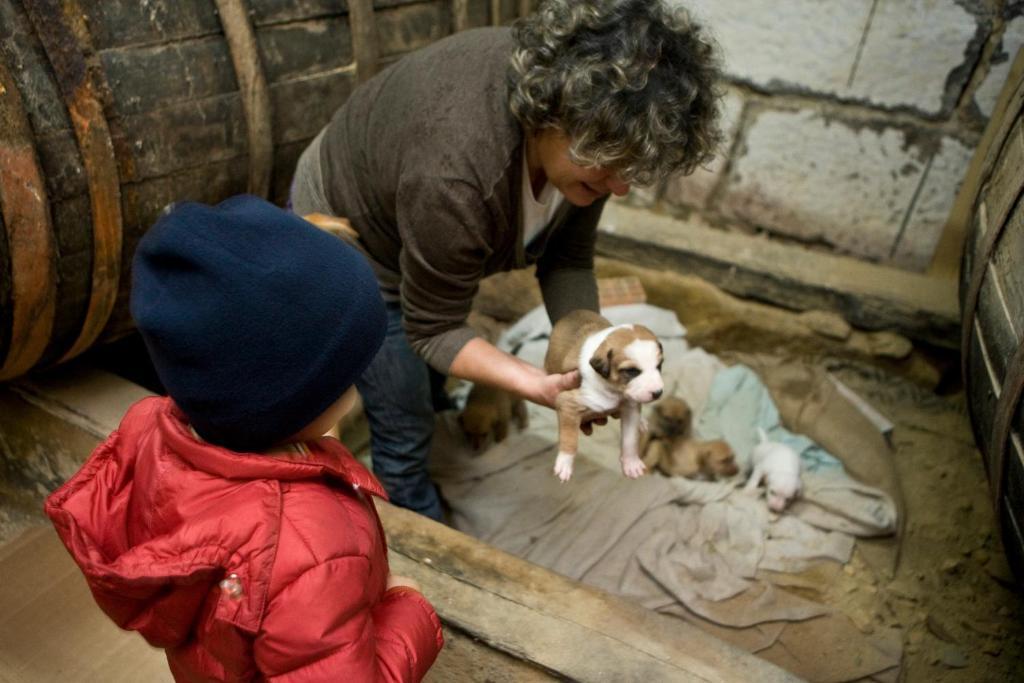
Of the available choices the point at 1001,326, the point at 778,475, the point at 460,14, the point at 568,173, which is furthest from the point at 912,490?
the point at 460,14

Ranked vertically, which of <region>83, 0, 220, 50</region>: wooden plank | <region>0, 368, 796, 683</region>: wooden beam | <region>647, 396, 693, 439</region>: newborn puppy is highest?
<region>83, 0, 220, 50</region>: wooden plank

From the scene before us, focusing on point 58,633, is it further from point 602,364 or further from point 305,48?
point 305,48

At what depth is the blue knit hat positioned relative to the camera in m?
0.89

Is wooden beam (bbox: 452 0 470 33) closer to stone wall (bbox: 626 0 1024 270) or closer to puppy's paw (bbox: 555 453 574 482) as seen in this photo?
stone wall (bbox: 626 0 1024 270)

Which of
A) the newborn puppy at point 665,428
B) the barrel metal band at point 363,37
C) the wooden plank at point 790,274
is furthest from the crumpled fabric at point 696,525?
the barrel metal band at point 363,37

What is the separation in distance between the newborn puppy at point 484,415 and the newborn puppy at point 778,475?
0.88 m

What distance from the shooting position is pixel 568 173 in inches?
62.9

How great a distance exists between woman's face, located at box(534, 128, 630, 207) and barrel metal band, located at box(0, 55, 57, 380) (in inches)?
40.1

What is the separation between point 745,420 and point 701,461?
37cm

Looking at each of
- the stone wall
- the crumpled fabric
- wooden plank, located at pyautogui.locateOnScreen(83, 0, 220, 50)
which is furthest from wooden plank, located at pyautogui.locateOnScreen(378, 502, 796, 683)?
the stone wall

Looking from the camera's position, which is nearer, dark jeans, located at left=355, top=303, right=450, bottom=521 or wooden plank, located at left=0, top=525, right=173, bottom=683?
wooden plank, located at left=0, top=525, right=173, bottom=683

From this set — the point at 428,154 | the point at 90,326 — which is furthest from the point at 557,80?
the point at 90,326

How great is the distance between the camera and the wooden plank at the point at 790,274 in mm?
3045

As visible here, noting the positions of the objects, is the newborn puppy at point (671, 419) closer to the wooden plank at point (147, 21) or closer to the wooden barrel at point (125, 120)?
the wooden barrel at point (125, 120)
